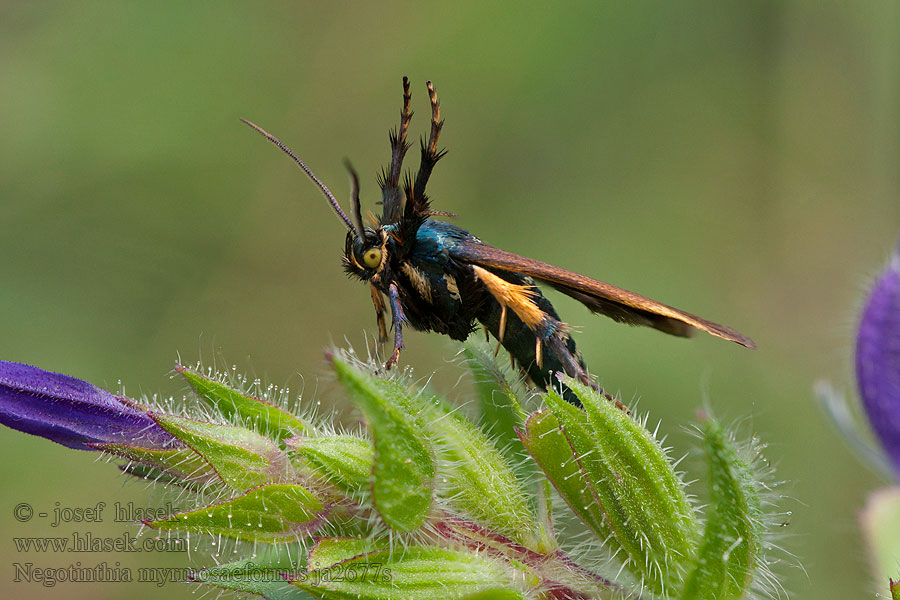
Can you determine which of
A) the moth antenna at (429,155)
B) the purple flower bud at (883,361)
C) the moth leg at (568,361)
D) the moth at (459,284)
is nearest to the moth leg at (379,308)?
the moth at (459,284)

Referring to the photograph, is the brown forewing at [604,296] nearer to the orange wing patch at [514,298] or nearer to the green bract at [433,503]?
the orange wing patch at [514,298]

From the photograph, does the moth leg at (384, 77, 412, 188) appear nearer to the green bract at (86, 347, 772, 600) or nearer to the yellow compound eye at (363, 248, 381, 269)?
the yellow compound eye at (363, 248, 381, 269)

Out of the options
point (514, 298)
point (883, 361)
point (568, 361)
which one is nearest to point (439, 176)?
point (514, 298)

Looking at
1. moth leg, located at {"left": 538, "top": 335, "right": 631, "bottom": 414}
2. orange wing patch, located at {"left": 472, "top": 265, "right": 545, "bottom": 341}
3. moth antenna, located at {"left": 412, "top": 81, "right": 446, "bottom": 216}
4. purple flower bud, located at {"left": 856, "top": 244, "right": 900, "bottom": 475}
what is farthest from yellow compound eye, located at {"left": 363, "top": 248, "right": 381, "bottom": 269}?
purple flower bud, located at {"left": 856, "top": 244, "right": 900, "bottom": 475}

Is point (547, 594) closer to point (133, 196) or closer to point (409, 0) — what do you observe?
point (133, 196)

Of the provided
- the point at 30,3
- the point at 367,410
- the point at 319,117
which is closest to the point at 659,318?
the point at 367,410
